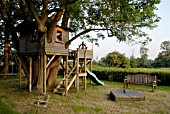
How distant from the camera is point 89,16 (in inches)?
468

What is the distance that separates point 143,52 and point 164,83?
6070 cm

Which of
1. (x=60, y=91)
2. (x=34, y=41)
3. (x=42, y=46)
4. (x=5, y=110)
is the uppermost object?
(x=34, y=41)

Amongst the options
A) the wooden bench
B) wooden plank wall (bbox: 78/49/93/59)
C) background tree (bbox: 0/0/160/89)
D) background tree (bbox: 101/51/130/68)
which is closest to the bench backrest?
the wooden bench

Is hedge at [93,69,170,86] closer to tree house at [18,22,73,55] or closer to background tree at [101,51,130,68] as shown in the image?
tree house at [18,22,73,55]

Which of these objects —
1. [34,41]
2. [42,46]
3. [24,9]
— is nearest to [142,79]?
[42,46]

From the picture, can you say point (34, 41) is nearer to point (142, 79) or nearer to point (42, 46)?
point (42, 46)

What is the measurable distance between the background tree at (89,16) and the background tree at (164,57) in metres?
47.5

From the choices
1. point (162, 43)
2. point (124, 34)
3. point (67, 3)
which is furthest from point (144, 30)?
point (162, 43)

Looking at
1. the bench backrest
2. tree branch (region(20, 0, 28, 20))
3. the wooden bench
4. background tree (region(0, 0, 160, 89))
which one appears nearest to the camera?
background tree (region(0, 0, 160, 89))

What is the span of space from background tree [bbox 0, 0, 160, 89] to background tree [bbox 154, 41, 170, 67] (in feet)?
156

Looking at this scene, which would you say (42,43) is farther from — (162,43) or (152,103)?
(162,43)

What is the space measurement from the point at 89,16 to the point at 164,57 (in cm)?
5774

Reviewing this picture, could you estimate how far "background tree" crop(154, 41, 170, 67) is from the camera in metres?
56.8

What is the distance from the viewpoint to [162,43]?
2879 inches
